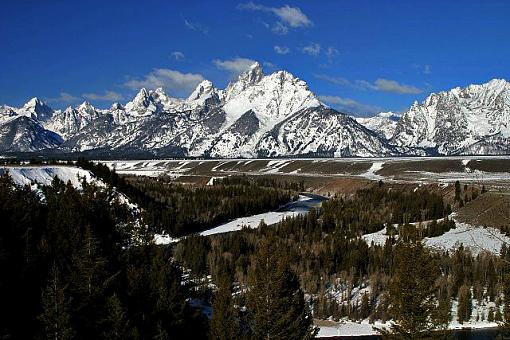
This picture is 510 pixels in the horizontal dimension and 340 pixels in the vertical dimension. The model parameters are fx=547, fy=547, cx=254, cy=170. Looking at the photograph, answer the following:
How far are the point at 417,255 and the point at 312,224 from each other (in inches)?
2896

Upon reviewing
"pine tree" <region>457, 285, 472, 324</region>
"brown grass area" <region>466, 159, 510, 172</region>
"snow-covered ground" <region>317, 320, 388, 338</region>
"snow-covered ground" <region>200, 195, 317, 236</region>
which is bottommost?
"snow-covered ground" <region>317, 320, 388, 338</region>

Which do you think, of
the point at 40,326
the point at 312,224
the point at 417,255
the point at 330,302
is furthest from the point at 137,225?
the point at 417,255

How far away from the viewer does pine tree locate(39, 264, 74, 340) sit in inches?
1200

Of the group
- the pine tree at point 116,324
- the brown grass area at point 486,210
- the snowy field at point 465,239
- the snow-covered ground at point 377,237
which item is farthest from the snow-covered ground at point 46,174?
the pine tree at point 116,324

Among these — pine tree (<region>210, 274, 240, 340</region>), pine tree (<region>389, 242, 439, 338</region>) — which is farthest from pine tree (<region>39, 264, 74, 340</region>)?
pine tree (<region>389, 242, 439, 338</region>)

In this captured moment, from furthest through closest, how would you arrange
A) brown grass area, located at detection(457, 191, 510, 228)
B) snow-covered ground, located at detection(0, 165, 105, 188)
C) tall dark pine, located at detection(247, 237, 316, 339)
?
snow-covered ground, located at detection(0, 165, 105, 188), brown grass area, located at detection(457, 191, 510, 228), tall dark pine, located at detection(247, 237, 316, 339)

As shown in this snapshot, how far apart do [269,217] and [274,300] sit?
319ft

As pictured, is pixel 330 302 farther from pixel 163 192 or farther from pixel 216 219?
pixel 163 192

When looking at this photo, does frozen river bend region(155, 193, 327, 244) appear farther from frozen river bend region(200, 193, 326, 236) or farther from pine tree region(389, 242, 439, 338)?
pine tree region(389, 242, 439, 338)

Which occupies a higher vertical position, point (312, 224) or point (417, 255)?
point (417, 255)

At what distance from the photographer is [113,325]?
1308 inches

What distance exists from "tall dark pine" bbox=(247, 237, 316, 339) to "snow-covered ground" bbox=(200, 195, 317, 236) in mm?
78782

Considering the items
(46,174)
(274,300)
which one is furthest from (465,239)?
(46,174)

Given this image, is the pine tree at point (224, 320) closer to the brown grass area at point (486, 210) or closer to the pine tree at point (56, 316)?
the pine tree at point (56, 316)
